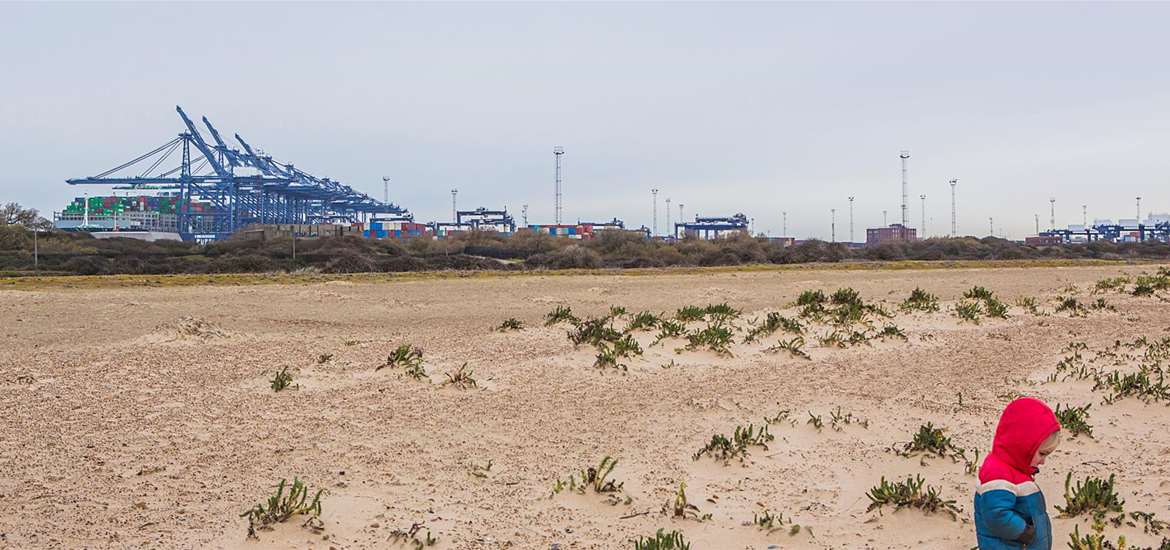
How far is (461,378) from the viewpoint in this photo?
7.61 m

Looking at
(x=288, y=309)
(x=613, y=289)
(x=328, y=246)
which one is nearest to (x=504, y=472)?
(x=288, y=309)

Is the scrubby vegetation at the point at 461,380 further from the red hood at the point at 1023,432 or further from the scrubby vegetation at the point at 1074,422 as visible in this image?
the red hood at the point at 1023,432

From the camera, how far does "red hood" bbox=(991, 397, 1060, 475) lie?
10.1 feet

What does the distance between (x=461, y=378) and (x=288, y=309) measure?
9293 millimetres

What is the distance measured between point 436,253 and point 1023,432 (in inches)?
1621

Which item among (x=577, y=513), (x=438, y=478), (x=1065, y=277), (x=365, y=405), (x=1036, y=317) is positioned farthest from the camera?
(x=1065, y=277)

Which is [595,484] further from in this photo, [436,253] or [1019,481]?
[436,253]

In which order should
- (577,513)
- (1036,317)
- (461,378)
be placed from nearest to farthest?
(577,513)
(461,378)
(1036,317)

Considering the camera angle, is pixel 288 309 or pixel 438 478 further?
pixel 288 309

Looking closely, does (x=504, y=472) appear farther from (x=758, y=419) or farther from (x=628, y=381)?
(x=628, y=381)

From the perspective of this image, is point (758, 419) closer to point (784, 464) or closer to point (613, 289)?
point (784, 464)

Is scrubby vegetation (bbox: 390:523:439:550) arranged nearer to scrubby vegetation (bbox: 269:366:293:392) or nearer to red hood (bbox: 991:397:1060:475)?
red hood (bbox: 991:397:1060:475)

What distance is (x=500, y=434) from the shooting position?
241 inches

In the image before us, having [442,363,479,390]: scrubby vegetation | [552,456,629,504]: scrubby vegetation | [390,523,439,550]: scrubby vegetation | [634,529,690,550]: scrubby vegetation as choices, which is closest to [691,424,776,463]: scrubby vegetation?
[552,456,629,504]: scrubby vegetation
